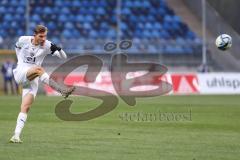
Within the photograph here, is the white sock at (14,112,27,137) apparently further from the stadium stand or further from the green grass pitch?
the stadium stand

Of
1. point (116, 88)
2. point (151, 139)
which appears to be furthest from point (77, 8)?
point (151, 139)

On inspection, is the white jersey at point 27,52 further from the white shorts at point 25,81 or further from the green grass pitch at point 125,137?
the green grass pitch at point 125,137

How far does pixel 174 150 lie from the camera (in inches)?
492

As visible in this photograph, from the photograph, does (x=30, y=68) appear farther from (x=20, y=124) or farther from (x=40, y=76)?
(x=20, y=124)

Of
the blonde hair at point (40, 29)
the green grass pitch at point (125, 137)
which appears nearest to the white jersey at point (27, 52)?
the blonde hair at point (40, 29)

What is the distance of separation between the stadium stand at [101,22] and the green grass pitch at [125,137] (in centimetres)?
1994

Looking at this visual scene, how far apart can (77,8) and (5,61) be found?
25.7 ft

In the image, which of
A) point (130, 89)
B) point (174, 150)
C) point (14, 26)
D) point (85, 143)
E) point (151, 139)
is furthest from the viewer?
point (14, 26)

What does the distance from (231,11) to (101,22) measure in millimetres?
8497

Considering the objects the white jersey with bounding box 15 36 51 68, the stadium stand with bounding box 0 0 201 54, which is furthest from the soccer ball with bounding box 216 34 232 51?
the stadium stand with bounding box 0 0 201 54

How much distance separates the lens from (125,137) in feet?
48.8

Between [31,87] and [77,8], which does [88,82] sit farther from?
[31,87]

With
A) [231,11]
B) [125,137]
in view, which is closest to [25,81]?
[125,137]

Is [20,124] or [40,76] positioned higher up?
[40,76]
